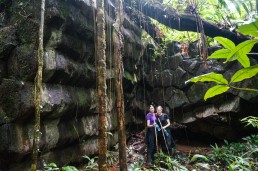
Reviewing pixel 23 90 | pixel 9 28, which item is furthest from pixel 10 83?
pixel 9 28

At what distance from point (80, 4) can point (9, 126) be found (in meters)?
3.49

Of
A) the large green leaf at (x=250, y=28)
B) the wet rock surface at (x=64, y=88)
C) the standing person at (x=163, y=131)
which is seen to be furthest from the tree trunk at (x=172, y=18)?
the large green leaf at (x=250, y=28)

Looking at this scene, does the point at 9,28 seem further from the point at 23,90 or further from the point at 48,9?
the point at 23,90

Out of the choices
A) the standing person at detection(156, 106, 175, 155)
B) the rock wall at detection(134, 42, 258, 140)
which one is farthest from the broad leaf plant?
the rock wall at detection(134, 42, 258, 140)

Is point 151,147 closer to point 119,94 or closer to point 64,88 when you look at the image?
point 119,94

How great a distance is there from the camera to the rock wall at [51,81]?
502cm

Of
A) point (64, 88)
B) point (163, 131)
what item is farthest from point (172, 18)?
point (64, 88)

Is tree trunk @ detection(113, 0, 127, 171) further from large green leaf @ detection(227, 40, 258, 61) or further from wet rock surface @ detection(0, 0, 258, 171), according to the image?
large green leaf @ detection(227, 40, 258, 61)

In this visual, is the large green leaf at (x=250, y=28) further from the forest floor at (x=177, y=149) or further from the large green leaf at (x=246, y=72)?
the forest floor at (x=177, y=149)

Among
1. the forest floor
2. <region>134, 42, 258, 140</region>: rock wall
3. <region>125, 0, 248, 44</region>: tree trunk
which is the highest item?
<region>125, 0, 248, 44</region>: tree trunk

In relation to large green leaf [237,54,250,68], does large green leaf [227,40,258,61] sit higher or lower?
higher

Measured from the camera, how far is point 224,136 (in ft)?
33.7

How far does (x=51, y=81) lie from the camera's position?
5.85m

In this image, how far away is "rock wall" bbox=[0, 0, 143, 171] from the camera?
5020mm
